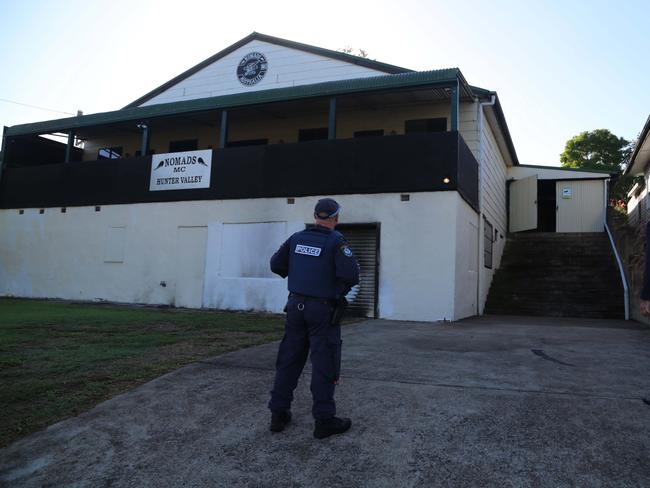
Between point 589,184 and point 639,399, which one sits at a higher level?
point 589,184

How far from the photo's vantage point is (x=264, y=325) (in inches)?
367

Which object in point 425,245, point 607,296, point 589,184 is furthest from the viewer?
point 589,184

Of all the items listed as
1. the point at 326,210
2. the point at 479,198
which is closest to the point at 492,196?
the point at 479,198

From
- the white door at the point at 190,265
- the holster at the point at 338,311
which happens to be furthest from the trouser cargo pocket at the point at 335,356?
the white door at the point at 190,265

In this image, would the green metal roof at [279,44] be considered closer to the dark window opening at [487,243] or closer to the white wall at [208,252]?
the white wall at [208,252]

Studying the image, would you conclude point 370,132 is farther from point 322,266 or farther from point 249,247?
point 322,266

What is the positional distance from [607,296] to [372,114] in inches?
334

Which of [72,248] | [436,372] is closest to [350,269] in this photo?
[436,372]

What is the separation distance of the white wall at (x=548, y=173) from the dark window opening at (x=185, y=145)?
12.7 meters

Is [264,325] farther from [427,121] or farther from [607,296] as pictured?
[607,296]

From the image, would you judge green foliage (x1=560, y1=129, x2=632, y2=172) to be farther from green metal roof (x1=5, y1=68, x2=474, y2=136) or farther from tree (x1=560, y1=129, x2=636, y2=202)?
green metal roof (x1=5, y1=68, x2=474, y2=136)

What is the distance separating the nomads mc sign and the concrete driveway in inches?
353

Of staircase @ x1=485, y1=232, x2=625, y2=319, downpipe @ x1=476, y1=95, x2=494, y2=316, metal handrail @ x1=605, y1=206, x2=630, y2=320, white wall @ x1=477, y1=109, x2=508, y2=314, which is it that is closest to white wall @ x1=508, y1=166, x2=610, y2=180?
white wall @ x1=477, y1=109, x2=508, y2=314

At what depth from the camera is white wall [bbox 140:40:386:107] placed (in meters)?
15.1
